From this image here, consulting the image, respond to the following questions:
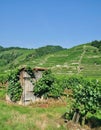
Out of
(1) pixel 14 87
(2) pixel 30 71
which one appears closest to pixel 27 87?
(1) pixel 14 87

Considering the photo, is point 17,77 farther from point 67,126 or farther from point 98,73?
point 98,73

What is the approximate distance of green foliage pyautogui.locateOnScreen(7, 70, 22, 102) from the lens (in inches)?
1274

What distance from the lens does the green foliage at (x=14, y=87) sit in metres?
32.4

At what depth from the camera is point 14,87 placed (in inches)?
1289

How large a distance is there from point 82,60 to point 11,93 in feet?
335

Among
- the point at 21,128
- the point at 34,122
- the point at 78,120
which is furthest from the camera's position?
the point at 78,120

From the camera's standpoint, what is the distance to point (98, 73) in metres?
104

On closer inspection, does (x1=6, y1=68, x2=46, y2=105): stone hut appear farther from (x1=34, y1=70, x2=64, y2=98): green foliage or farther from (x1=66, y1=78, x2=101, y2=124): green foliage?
(x1=66, y1=78, x2=101, y2=124): green foliage

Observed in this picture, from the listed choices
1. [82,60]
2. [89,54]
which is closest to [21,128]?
[82,60]

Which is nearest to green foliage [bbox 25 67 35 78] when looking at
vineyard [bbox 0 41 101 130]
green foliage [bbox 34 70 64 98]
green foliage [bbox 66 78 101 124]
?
vineyard [bbox 0 41 101 130]

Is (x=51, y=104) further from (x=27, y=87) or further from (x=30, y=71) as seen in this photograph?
(x=30, y=71)

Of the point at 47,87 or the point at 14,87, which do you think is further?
the point at 47,87

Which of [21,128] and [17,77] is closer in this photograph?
[21,128]

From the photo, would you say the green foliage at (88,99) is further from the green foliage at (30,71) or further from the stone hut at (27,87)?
the green foliage at (30,71)
